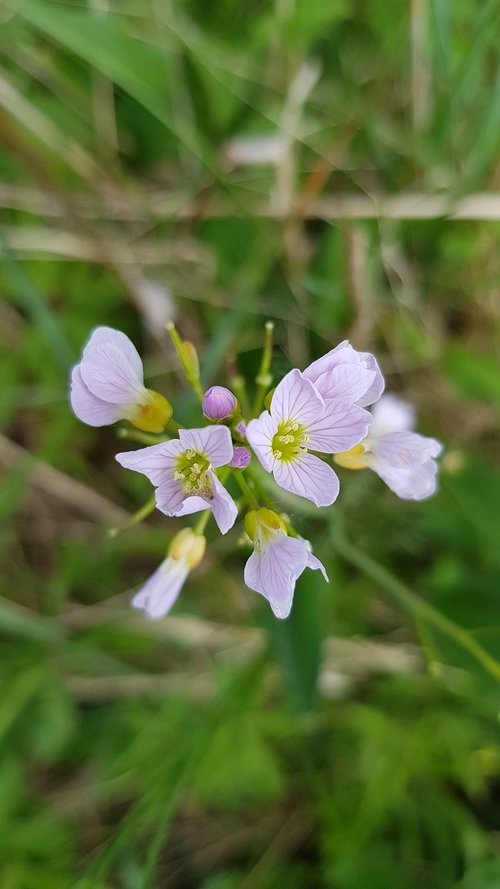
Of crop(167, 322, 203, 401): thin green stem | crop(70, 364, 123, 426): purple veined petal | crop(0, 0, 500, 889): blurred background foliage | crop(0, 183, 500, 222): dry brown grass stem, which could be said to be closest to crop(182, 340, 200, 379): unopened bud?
crop(167, 322, 203, 401): thin green stem

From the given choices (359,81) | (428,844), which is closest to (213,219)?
(359,81)

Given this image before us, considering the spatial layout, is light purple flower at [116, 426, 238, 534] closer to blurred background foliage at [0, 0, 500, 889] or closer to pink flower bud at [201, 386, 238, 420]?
pink flower bud at [201, 386, 238, 420]

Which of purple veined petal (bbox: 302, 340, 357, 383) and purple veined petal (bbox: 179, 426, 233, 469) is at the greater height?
purple veined petal (bbox: 302, 340, 357, 383)

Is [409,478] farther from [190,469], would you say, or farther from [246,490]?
[190,469]

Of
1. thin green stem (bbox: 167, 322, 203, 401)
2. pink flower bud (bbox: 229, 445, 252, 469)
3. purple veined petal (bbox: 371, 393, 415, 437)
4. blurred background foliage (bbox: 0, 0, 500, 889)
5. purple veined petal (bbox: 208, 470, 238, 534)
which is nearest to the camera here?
purple veined petal (bbox: 208, 470, 238, 534)

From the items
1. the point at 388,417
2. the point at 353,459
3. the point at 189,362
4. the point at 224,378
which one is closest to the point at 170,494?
the point at 189,362

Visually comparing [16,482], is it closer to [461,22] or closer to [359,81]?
[359,81]
